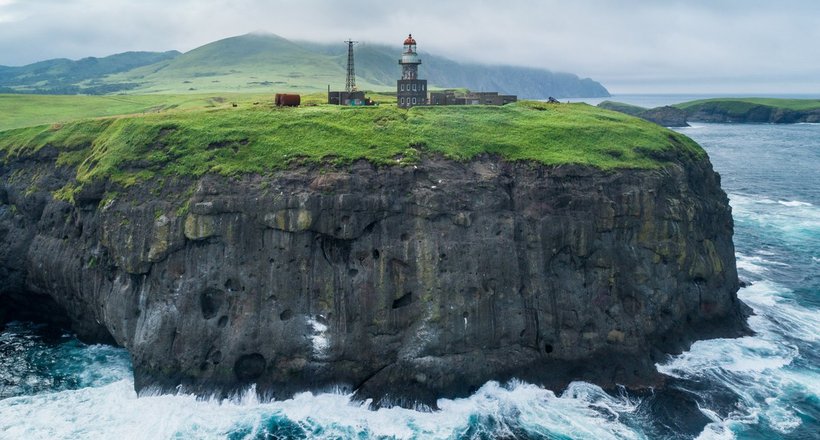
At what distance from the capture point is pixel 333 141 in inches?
1756

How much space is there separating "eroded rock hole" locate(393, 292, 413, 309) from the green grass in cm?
979

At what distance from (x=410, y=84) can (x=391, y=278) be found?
2733 centimetres

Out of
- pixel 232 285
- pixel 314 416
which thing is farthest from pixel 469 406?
pixel 232 285

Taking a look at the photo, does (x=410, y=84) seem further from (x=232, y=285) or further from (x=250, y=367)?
(x=250, y=367)

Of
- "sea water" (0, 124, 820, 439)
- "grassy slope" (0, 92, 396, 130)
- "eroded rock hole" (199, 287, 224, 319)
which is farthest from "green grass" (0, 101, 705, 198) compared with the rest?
"grassy slope" (0, 92, 396, 130)

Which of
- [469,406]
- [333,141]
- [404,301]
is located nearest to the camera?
[469,406]

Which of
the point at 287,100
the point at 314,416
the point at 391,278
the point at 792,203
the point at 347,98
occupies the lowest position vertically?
Answer: the point at 314,416

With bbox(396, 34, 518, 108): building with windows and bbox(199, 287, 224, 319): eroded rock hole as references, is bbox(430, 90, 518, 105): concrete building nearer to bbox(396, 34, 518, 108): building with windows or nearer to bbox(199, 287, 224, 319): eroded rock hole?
bbox(396, 34, 518, 108): building with windows

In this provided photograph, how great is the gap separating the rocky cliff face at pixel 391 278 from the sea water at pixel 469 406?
1.64 m

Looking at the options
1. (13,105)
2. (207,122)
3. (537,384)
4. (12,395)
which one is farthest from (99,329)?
(13,105)

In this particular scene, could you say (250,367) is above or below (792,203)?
below

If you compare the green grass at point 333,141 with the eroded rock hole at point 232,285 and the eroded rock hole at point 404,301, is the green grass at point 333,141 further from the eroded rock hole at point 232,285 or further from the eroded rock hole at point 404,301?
the eroded rock hole at point 404,301

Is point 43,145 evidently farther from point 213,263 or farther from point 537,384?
point 537,384

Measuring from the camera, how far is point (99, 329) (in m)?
46.6
